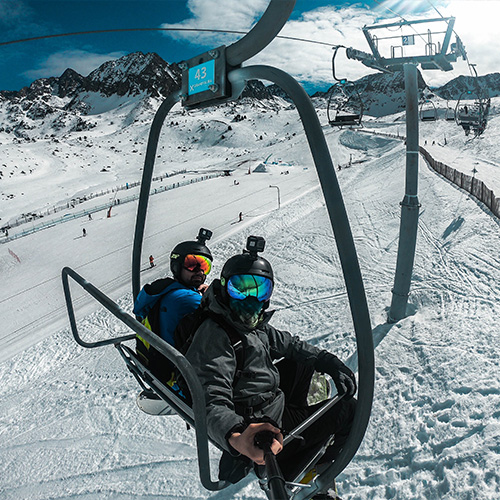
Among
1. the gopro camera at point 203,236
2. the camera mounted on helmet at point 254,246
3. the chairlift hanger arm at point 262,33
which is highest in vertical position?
the chairlift hanger arm at point 262,33

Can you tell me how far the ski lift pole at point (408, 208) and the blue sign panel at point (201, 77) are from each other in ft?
14.5

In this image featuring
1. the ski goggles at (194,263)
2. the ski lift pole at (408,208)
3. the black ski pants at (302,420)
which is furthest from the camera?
the ski lift pole at (408,208)

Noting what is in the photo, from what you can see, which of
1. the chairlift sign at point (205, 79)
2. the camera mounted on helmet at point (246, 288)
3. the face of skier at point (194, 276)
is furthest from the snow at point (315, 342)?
the chairlift sign at point (205, 79)

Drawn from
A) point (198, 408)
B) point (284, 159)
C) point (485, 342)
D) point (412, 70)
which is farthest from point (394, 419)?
point (284, 159)

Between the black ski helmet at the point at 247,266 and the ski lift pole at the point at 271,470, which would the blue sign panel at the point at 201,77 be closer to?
the black ski helmet at the point at 247,266

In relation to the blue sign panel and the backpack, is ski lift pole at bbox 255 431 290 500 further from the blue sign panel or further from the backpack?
the blue sign panel

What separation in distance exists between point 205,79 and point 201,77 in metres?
0.06

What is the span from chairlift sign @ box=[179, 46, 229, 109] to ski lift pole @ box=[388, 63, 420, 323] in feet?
14.5

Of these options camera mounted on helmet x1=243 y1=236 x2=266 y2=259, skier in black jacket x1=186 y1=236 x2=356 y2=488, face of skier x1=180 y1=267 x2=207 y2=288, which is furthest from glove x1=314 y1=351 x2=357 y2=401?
face of skier x1=180 y1=267 x2=207 y2=288

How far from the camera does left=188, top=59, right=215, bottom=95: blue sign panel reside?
2543 millimetres

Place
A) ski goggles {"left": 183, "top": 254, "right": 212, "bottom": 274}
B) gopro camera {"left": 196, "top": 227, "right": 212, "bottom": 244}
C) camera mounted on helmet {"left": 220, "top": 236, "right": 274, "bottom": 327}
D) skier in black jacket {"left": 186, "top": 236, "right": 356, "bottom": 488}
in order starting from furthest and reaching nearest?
gopro camera {"left": 196, "top": 227, "right": 212, "bottom": 244} → ski goggles {"left": 183, "top": 254, "right": 212, "bottom": 274} → camera mounted on helmet {"left": 220, "top": 236, "right": 274, "bottom": 327} → skier in black jacket {"left": 186, "top": 236, "right": 356, "bottom": 488}

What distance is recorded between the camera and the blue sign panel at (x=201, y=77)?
2.54 meters

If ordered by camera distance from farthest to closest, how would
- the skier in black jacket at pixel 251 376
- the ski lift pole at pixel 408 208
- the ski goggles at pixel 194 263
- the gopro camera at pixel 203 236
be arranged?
the ski lift pole at pixel 408 208
the gopro camera at pixel 203 236
the ski goggles at pixel 194 263
the skier in black jacket at pixel 251 376

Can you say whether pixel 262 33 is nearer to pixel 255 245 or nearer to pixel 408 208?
pixel 255 245
